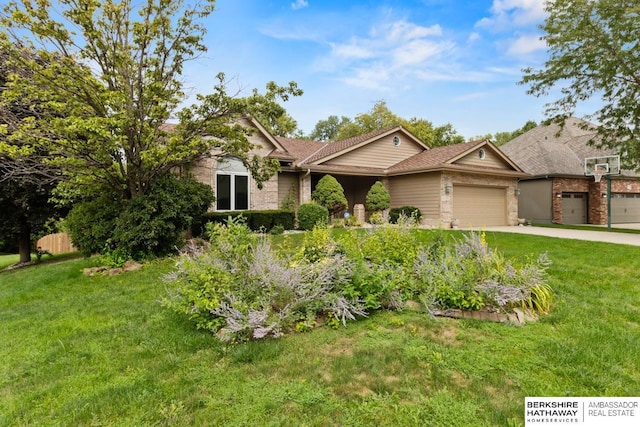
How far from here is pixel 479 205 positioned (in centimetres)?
1684

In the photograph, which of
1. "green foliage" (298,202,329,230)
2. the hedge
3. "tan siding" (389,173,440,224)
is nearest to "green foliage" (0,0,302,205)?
the hedge

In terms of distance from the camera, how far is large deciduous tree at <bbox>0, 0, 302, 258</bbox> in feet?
22.0

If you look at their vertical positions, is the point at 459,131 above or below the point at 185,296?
above

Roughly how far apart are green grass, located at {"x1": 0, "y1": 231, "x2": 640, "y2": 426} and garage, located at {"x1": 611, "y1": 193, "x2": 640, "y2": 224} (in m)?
22.2

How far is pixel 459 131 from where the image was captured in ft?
105

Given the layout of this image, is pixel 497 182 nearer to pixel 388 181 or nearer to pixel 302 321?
pixel 388 181

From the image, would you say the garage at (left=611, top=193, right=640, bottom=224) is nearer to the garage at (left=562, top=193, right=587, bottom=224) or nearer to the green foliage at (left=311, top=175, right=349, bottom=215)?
the garage at (left=562, top=193, right=587, bottom=224)

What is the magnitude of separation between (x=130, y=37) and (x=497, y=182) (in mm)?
16884

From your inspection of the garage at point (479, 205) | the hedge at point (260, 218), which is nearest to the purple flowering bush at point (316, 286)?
the hedge at point (260, 218)

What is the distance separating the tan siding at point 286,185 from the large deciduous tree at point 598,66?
449 inches

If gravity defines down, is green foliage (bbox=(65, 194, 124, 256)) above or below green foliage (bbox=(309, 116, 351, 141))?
below

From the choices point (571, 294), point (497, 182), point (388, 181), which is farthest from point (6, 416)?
point (497, 182)

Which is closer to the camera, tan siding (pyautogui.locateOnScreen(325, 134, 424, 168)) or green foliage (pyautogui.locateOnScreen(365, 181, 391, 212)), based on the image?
green foliage (pyautogui.locateOnScreen(365, 181, 391, 212))

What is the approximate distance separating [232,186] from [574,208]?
20650mm
